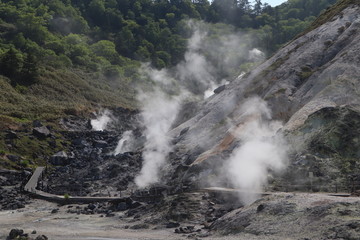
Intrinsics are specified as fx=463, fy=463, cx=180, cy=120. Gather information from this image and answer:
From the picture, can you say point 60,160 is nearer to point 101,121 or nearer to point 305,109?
point 101,121

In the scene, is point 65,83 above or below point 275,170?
above

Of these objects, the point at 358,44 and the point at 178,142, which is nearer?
the point at 358,44

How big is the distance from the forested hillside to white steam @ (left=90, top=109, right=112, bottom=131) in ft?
13.5

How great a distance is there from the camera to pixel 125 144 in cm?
6606

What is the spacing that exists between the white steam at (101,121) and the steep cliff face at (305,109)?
27968 mm

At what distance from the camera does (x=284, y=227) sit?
23781 millimetres

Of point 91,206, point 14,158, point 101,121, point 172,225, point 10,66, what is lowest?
point 172,225

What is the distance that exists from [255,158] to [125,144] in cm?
3265

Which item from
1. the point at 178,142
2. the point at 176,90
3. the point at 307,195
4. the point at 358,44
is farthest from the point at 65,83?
the point at 307,195

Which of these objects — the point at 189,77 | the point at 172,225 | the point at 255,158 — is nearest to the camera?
the point at 172,225

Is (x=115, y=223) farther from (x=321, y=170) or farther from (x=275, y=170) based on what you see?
(x=321, y=170)

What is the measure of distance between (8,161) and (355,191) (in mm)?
42038

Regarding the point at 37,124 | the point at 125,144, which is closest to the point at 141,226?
the point at 125,144

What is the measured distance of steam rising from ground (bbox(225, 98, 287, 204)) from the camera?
3347 cm
